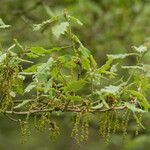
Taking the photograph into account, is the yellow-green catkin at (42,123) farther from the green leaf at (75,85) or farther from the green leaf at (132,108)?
the green leaf at (132,108)

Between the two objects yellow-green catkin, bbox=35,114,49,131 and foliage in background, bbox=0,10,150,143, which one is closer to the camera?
foliage in background, bbox=0,10,150,143

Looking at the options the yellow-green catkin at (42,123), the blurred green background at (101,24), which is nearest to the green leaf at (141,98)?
the yellow-green catkin at (42,123)

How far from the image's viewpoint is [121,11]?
7.16 m

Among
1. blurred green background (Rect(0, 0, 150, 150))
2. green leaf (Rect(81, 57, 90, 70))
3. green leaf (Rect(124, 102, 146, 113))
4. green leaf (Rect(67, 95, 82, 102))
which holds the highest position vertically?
blurred green background (Rect(0, 0, 150, 150))

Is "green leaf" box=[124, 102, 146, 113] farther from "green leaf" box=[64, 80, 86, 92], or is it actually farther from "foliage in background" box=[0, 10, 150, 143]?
"green leaf" box=[64, 80, 86, 92]

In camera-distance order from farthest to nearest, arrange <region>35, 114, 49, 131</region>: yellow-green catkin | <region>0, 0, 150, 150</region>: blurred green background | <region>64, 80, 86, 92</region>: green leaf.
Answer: <region>0, 0, 150, 150</region>: blurred green background → <region>35, 114, 49, 131</region>: yellow-green catkin → <region>64, 80, 86, 92</region>: green leaf

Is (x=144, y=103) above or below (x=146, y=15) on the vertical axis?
below

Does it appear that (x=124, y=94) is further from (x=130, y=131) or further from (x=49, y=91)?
(x=130, y=131)

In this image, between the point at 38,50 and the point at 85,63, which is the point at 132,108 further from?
the point at 38,50

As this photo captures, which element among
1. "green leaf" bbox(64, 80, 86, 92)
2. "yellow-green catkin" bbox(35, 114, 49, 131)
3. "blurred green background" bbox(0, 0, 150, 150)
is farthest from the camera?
"blurred green background" bbox(0, 0, 150, 150)

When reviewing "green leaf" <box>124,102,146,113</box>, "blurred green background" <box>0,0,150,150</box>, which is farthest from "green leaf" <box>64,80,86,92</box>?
"blurred green background" <box>0,0,150,150</box>

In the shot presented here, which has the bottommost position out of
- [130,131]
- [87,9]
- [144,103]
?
[144,103]

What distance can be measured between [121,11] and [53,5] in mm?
885

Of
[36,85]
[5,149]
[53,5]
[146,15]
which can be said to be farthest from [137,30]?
[36,85]
